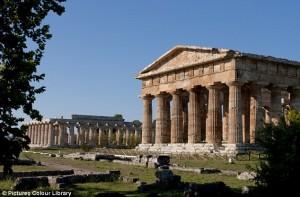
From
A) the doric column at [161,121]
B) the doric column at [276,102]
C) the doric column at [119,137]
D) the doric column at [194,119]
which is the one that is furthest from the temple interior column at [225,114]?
the doric column at [119,137]

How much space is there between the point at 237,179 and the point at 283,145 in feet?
32.3

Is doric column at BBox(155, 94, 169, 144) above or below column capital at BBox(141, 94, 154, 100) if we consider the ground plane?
below

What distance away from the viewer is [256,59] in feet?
159

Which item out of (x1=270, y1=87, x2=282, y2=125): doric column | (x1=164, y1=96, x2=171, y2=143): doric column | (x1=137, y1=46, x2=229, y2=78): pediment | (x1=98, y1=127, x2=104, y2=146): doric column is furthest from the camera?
(x1=98, y1=127, x2=104, y2=146): doric column

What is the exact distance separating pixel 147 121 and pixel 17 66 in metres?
51.3

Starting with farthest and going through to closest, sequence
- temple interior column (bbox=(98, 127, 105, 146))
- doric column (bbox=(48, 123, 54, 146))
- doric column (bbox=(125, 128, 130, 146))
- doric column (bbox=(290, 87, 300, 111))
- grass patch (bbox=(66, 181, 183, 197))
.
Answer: doric column (bbox=(48, 123, 54, 146)) → temple interior column (bbox=(98, 127, 105, 146)) → doric column (bbox=(125, 128, 130, 146)) → doric column (bbox=(290, 87, 300, 111)) → grass patch (bbox=(66, 181, 183, 197))

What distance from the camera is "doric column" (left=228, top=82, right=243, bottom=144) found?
47.0 m

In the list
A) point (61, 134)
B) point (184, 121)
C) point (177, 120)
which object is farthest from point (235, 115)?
point (61, 134)

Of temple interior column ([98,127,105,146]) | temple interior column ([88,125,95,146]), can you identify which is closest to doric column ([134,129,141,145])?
temple interior column ([98,127,105,146])

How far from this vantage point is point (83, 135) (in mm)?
107250

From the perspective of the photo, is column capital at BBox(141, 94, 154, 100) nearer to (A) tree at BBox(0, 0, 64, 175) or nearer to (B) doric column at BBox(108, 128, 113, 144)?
(B) doric column at BBox(108, 128, 113, 144)

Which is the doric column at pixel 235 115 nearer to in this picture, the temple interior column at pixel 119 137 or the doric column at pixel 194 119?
the doric column at pixel 194 119

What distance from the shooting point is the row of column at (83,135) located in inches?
4080

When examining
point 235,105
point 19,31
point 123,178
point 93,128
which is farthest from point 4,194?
point 93,128
